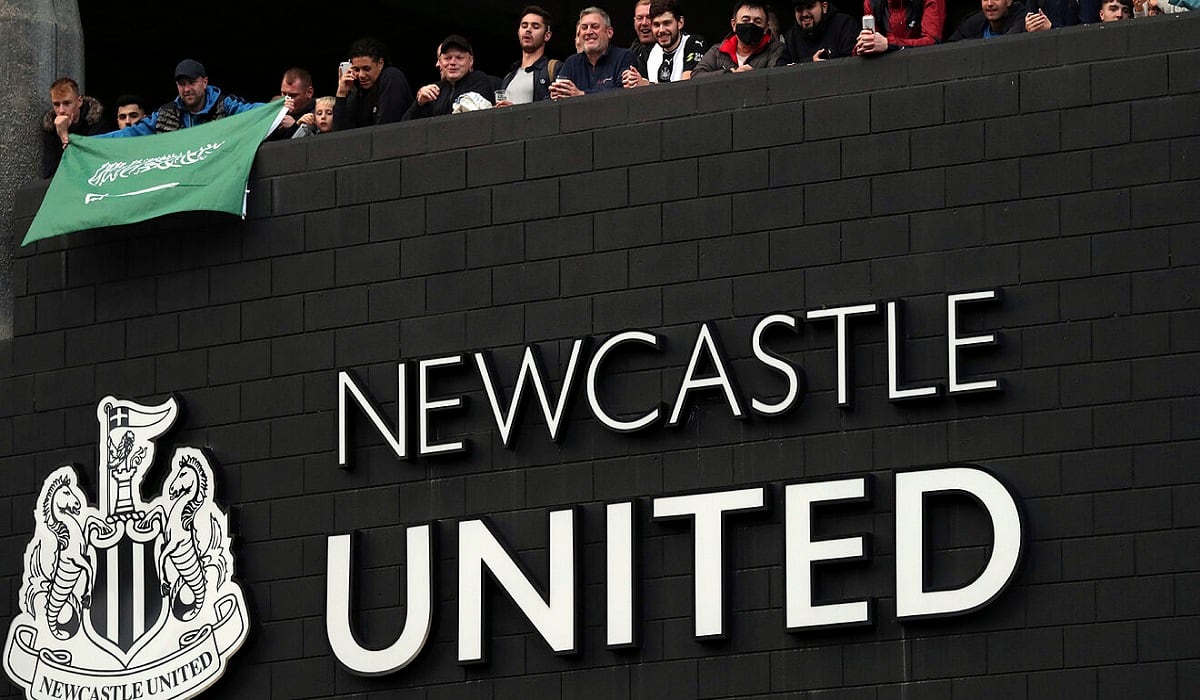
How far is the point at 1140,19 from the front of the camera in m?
18.0

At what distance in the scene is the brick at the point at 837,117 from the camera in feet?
61.0

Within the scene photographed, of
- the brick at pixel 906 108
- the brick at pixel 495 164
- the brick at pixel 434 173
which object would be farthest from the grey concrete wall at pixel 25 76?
the brick at pixel 906 108

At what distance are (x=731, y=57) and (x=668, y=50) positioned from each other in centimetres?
64

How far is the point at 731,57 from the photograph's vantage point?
65.5 ft

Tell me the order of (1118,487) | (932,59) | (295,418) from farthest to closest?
(295,418)
(932,59)
(1118,487)

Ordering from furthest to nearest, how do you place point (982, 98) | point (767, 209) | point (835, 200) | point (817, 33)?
point (817, 33)
point (767, 209)
point (835, 200)
point (982, 98)

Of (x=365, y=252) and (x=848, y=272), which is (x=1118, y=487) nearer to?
(x=848, y=272)

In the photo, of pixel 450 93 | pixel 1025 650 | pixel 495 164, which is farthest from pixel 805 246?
pixel 450 93

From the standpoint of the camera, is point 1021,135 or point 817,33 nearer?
point 1021,135

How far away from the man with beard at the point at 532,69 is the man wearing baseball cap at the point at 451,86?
0.19 meters

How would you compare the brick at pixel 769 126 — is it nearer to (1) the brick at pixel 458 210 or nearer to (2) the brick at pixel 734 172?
(2) the brick at pixel 734 172

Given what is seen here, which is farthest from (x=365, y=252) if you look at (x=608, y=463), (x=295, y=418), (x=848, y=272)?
(x=848, y=272)

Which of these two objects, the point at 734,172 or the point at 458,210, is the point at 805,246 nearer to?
the point at 734,172

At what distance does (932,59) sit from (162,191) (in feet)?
21.0
